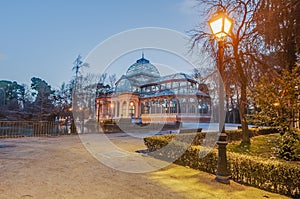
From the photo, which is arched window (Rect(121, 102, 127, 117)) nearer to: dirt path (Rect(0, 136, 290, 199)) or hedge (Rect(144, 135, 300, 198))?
dirt path (Rect(0, 136, 290, 199))

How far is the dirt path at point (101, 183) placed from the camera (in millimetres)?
3516

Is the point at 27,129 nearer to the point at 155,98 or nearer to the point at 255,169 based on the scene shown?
the point at 255,169

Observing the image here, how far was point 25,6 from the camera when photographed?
60.1ft

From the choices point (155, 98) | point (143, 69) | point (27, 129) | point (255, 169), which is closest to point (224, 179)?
point (255, 169)

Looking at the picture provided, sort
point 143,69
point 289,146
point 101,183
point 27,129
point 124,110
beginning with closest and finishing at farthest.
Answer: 1. point 101,183
2. point 289,146
3. point 27,129
4. point 124,110
5. point 143,69

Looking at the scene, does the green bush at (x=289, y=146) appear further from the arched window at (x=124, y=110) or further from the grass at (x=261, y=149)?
the arched window at (x=124, y=110)

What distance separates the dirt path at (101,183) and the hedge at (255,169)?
26cm

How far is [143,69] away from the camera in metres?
36.8

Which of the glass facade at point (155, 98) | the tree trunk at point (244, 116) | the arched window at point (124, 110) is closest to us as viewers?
the tree trunk at point (244, 116)

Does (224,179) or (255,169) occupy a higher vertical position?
(255,169)

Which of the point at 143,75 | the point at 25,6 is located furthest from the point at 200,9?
the point at 143,75

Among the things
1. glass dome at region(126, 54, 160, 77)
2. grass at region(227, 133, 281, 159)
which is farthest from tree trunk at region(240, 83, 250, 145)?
glass dome at region(126, 54, 160, 77)

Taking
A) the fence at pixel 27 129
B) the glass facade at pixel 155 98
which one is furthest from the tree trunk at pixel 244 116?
the glass facade at pixel 155 98

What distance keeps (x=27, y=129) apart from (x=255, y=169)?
13.4 metres
